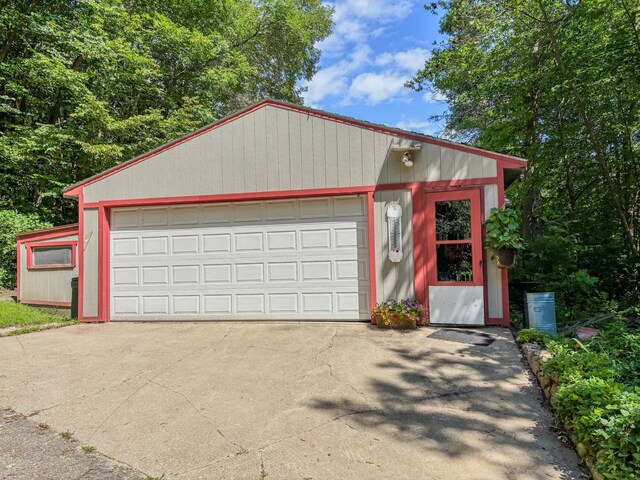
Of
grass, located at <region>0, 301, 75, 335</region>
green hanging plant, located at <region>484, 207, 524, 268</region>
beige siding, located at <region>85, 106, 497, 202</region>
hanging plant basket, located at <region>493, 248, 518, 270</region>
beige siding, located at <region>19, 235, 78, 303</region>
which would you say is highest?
beige siding, located at <region>85, 106, 497, 202</region>

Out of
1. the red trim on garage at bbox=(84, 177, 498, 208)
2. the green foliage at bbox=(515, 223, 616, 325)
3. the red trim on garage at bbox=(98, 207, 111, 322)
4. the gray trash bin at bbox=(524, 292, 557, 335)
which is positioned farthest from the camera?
the red trim on garage at bbox=(98, 207, 111, 322)

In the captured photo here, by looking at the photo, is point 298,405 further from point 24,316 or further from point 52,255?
point 52,255

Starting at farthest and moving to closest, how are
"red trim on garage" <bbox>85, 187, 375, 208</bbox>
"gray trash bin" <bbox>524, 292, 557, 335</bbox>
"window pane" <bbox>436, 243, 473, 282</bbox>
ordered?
"red trim on garage" <bbox>85, 187, 375, 208</bbox> → "window pane" <bbox>436, 243, 473, 282</bbox> → "gray trash bin" <bbox>524, 292, 557, 335</bbox>

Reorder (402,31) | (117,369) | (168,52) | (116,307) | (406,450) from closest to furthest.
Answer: (406,450) < (117,369) < (116,307) < (402,31) < (168,52)

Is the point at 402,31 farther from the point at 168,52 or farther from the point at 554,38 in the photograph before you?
the point at 168,52

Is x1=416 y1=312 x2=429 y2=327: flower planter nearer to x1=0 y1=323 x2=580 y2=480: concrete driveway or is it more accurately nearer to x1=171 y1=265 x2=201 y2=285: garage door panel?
x1=0 y1=323 x2=580 y2=480: concrete driveway

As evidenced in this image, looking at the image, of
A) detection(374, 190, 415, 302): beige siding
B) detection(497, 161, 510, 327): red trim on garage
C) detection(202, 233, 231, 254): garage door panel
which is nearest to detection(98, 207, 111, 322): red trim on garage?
detection(202, 233, 231, 254): garage door panel

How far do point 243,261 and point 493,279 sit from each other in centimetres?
412

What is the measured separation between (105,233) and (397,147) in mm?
5496

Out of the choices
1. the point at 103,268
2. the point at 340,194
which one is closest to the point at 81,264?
the point at 103,268

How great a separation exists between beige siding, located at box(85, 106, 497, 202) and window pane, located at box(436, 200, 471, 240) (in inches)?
16.8

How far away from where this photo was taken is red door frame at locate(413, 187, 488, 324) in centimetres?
538

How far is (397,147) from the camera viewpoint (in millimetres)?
5637

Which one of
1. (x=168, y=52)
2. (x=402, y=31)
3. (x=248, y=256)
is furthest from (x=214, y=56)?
(x=248, y=256)
